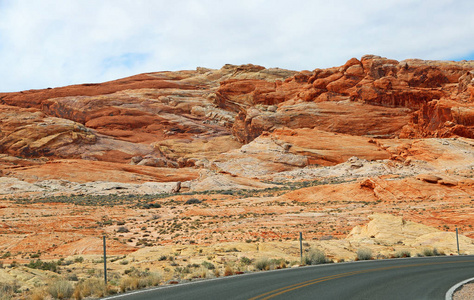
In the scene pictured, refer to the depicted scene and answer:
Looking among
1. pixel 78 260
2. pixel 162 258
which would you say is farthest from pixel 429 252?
pixel 78 260

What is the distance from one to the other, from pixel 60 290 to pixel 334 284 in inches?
267

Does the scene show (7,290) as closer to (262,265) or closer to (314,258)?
(262,265)

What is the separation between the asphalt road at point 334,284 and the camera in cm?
967

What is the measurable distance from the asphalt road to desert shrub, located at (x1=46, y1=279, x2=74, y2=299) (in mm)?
1339

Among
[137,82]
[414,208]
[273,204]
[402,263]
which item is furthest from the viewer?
[137,82]

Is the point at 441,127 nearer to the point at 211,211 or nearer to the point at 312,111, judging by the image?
the point at 312,111

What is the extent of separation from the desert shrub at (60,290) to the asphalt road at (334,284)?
134cm

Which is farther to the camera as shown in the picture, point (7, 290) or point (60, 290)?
point (7, 290)

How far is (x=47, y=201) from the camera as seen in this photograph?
46281 millimetres

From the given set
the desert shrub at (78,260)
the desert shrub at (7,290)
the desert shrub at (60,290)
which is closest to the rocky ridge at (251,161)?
the desert shrub at (78,260)

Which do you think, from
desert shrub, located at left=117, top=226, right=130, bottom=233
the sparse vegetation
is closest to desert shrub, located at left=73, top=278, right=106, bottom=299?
the sparse vegetation

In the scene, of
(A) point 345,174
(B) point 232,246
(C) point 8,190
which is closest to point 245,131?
(A) point 345,174

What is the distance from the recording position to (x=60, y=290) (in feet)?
33.0

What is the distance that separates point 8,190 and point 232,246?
1773 inches
